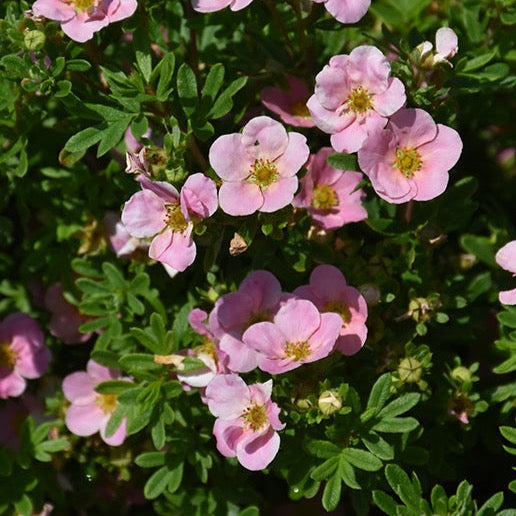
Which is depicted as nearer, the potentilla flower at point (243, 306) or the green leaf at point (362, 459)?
the green leaf at point (362, 459)

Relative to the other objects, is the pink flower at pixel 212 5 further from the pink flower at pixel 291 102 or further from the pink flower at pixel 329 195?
the pink flower at pixel 329 195

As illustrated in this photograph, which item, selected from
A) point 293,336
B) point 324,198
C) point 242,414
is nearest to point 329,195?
point 324,198

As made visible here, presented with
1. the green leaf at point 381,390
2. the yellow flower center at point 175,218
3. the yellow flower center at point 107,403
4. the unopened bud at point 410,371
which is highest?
the yellow flower center at point 175,218

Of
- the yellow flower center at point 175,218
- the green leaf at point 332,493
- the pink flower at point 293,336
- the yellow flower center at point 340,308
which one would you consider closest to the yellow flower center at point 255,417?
the pink flower at point 293,336

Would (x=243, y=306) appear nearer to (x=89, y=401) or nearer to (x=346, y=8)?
(x=89, y=401)

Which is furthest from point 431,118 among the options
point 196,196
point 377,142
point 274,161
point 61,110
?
point 61,110

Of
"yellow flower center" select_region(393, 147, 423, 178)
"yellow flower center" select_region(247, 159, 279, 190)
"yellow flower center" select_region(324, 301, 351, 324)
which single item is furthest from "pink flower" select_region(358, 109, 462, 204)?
"yellow flower center" select_region(324, 301, 351, 324)

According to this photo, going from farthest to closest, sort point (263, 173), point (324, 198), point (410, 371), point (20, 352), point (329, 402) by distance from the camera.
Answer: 1. point (20, 352)
2. point (324, 198)
3. point (410, 371)
4. point (263, 173)
5. point (329, 402)
